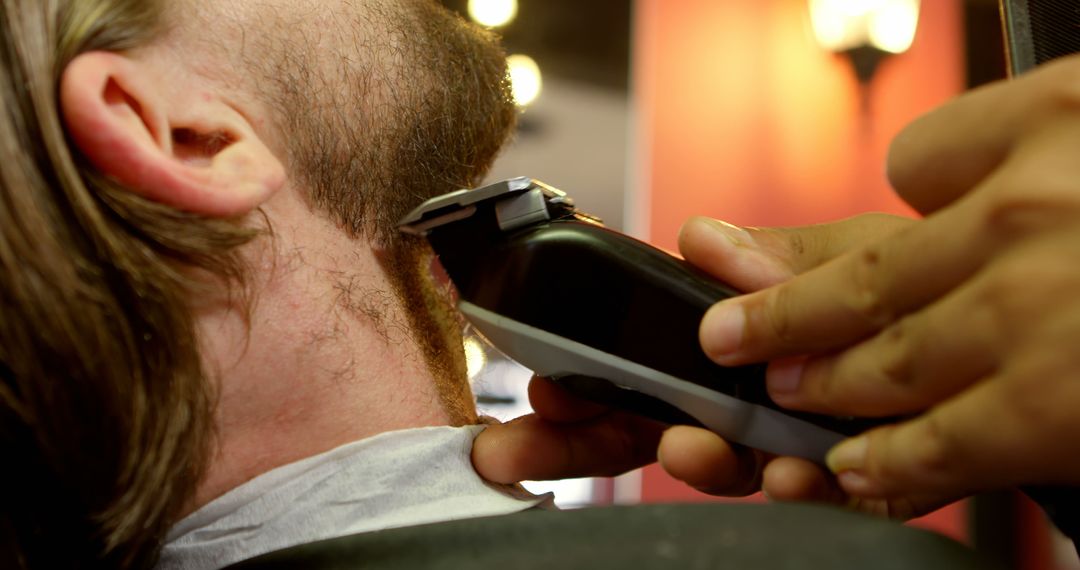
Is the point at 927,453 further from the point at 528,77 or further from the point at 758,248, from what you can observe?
the point at 528,77

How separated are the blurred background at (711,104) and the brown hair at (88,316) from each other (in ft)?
4.50

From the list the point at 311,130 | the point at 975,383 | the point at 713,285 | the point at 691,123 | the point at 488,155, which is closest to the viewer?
the point at 975,383

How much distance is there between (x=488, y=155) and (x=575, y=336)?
349 millimetres

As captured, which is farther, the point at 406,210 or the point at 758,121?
the point at 758,121

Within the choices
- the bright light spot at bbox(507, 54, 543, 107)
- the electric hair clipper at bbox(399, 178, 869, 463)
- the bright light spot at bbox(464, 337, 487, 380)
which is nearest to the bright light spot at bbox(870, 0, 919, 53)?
the bright light spot at bbox(507, 54, 543, 107)

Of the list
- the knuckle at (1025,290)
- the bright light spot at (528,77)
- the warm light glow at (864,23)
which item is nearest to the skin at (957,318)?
the knuckle at (1025,290)

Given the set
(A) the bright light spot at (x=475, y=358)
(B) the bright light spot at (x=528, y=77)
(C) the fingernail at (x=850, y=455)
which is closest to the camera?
(C) the fingernail at (x=850, y=455)

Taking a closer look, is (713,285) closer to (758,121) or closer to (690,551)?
(690,551)

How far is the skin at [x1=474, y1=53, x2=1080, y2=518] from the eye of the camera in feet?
1.26

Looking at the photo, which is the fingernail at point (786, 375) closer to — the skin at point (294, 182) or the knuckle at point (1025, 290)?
the knuckle at point (1025, 290)

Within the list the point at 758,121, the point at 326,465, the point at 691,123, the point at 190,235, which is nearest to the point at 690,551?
the point at 326,465

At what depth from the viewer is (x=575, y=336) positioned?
591 millimetres

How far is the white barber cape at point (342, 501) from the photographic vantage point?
0.65m

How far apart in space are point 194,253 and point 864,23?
7.61 feet
